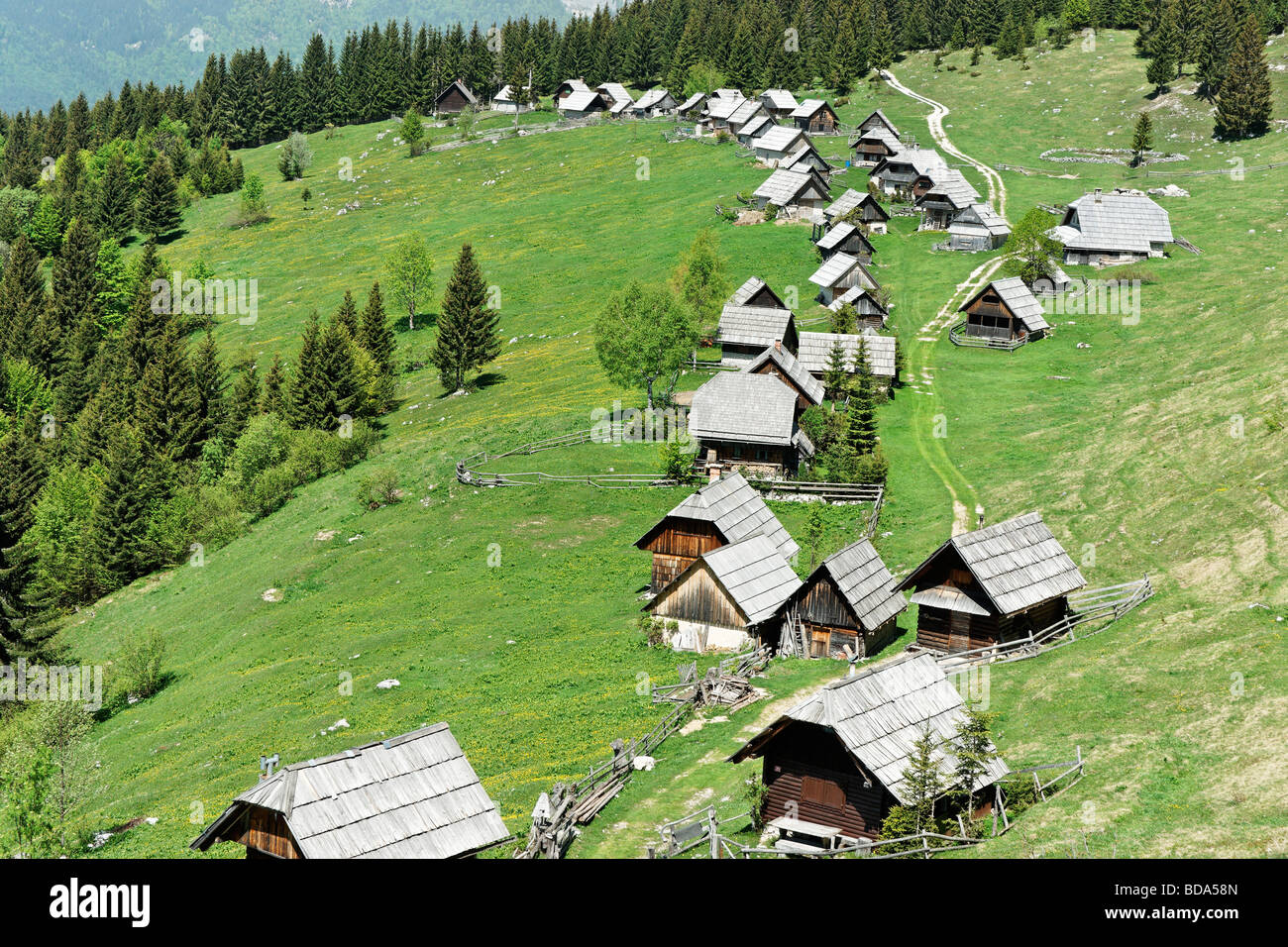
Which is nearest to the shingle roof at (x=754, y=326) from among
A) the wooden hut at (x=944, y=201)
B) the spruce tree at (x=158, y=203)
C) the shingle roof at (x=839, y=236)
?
the shingle roof at (x=839, y=236)

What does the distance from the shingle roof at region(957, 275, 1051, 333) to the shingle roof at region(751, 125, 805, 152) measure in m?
50.3

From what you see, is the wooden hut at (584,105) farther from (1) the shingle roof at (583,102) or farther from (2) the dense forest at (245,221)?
(2) the dense forest at (245,221)

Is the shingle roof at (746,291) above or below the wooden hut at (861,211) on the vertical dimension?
below

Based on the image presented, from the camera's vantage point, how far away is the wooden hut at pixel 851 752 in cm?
3250

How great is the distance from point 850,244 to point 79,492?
60.7m

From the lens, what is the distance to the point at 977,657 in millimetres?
45375

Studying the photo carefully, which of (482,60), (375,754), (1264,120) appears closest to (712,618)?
(375,754)

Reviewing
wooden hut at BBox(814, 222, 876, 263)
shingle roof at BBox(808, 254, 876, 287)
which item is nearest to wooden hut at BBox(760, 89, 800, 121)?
wooden hut at BBox(814, 222, 876, 263)

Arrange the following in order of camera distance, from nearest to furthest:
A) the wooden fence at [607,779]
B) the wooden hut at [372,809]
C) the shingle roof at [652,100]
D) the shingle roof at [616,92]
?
the wooden hut at [372,809]
the wooden fence at [607,779]
the shingle roof at [652,100]
the shingle roof at [616,92]

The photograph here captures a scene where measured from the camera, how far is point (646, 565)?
59.5 metres

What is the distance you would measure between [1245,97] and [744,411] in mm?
85487

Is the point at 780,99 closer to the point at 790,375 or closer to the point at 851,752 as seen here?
the point at 790,375

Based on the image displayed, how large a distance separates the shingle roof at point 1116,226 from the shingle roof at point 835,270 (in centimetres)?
1714

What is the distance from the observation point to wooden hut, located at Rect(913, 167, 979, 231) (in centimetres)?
10862
